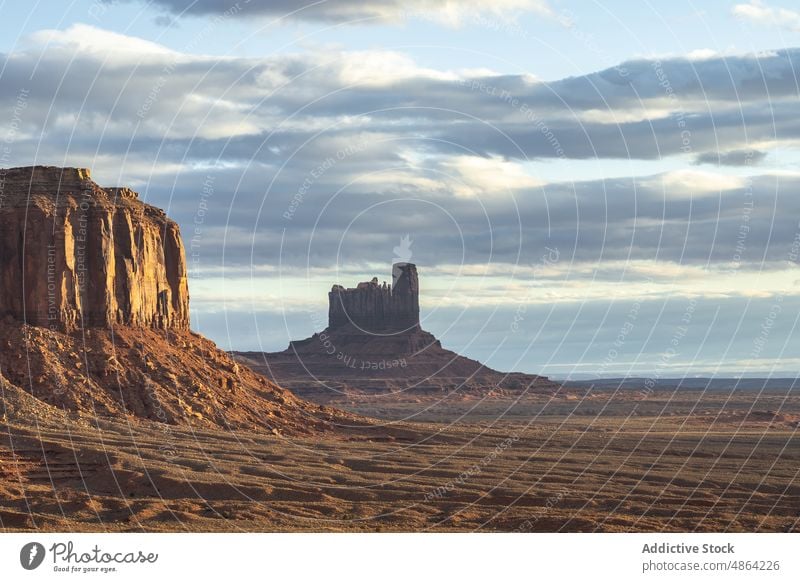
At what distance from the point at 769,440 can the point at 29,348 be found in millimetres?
67512

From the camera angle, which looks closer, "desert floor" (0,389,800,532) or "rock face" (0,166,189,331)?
"desert floor" (0,389,800,532)

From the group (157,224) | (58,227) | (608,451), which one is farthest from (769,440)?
(58,227)

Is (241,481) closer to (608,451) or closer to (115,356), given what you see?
(115,356)

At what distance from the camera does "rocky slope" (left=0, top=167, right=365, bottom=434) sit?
3327 inches

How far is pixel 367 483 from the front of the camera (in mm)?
64688

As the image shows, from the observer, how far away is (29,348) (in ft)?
280

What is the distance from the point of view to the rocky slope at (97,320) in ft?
277
